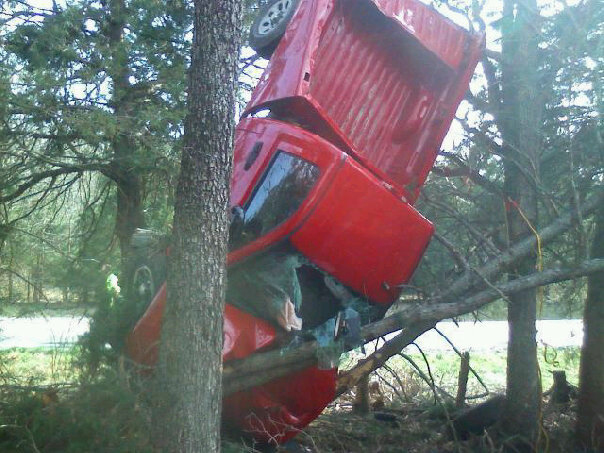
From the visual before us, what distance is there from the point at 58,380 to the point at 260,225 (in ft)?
5.79

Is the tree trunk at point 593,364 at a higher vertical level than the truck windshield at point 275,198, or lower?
lower

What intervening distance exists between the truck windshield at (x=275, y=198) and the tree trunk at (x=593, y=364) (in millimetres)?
2714

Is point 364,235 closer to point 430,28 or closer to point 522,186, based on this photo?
point 522,186

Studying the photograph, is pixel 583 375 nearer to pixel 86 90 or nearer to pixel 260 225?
pixel 260 225

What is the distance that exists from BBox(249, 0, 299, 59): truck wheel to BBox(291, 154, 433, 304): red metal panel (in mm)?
1871

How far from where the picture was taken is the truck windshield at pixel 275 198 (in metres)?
5.11

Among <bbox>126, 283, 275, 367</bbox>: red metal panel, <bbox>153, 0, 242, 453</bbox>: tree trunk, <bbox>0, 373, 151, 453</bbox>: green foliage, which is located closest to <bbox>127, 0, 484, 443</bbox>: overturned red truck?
<bbox>126, 283, 275, 367</bbox>: red metal panel

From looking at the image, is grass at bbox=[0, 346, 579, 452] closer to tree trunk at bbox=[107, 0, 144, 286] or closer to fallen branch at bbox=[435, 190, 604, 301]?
tree trunk at bbox=[107, 0, 144, 286]

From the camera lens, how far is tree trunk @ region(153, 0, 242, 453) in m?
4.02

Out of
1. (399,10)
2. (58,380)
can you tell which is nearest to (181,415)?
(58,380)

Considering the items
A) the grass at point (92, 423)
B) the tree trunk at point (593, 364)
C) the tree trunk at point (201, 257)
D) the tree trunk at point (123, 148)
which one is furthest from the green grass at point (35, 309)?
the tree trunk at point (593, 364)

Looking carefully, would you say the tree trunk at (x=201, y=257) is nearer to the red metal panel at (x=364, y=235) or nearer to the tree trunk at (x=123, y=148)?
the red metal panel at (x=364, y=235)

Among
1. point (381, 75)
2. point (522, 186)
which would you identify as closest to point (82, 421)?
point (381, 75)

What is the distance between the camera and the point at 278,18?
21.6 feet
